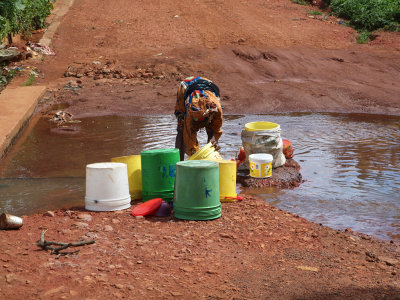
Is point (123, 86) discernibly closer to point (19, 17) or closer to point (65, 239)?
point (19, 17)

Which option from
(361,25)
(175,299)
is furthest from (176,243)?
(361,25)

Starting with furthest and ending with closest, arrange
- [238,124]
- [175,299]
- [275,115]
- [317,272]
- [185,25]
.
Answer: [185,25] < [275,115] < [238,124] < [317,272] < [175,299]

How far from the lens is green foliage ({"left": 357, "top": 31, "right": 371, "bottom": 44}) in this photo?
19.5m

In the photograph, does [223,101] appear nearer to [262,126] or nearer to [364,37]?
[262,126]

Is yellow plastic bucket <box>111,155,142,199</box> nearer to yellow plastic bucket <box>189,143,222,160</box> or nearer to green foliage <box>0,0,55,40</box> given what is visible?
yellow plastic bucket <box>189,143,222,160</box>

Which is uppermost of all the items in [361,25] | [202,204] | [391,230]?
[361,25]

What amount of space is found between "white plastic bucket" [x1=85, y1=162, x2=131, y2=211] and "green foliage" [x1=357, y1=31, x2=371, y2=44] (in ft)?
50.0

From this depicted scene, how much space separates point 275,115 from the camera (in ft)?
42.3

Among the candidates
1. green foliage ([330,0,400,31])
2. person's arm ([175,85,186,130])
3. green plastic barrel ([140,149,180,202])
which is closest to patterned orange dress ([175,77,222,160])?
person's arm ([175,85,186,130])

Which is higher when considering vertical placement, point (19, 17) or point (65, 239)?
point (19, 17)

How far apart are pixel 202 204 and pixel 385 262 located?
1.78m

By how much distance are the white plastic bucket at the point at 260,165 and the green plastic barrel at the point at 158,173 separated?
63.5 inches

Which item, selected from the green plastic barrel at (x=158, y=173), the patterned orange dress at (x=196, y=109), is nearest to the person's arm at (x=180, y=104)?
the patterned orange dress at (x=196, y=109)

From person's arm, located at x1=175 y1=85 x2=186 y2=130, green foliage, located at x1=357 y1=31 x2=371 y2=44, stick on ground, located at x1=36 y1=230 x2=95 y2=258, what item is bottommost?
stick on ground, located at x1=36 y1=230 x2=95 y2=258
